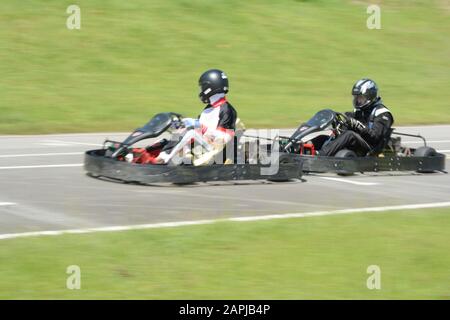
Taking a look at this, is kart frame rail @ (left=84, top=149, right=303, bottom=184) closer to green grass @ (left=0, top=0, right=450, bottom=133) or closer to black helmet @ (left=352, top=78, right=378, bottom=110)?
black helmet @ (left=352, top=78, right=378, bottom=110)

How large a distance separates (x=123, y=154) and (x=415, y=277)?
5334 millimetres

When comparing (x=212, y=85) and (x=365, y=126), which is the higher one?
(x=212, y=85)

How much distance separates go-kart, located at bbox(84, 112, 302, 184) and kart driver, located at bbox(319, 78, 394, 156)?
3.22 feet

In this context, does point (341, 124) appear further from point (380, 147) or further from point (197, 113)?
point (197, 113)

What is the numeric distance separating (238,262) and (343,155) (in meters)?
5.58

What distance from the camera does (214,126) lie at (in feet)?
37.8

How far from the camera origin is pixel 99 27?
90.7 feet

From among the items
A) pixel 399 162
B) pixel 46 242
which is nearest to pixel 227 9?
pixel 399 162

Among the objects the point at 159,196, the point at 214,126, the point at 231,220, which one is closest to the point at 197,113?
the point at 214,126

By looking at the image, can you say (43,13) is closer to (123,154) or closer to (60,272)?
(123,154)

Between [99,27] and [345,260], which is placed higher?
[99,27]

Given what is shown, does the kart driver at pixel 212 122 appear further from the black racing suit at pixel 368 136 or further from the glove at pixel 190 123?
the black racing suit at pixel 368 136

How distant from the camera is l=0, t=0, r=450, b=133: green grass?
21109mm
